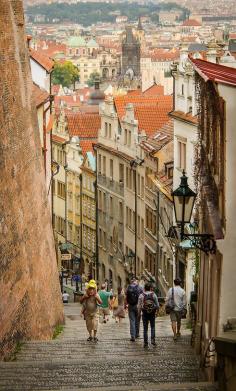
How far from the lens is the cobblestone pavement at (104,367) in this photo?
46.6ft

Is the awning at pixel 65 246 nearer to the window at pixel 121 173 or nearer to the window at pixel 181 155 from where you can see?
the window at pixel 121 173

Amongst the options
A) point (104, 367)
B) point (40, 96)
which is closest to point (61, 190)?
point (40, 96)

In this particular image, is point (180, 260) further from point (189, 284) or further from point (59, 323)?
point (59, 323)

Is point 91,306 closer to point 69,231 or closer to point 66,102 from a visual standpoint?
point 69,231

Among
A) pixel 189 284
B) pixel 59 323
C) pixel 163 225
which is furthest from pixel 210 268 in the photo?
pixel 163 225

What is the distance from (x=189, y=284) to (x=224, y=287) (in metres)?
19.8

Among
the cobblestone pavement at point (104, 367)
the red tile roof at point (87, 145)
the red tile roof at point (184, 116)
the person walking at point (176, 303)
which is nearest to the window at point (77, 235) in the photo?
the red tile roof at point (87, 145)

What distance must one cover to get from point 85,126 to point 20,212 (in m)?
46.8

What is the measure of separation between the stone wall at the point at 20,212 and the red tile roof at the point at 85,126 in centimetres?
3932

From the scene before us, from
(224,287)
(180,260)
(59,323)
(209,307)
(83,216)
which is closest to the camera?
(224,287)

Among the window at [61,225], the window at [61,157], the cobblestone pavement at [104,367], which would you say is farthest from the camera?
the window at [61,157]

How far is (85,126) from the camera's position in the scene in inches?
2694

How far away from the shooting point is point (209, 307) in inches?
607

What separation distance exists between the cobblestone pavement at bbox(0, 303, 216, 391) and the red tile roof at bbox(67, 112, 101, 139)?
153ft
